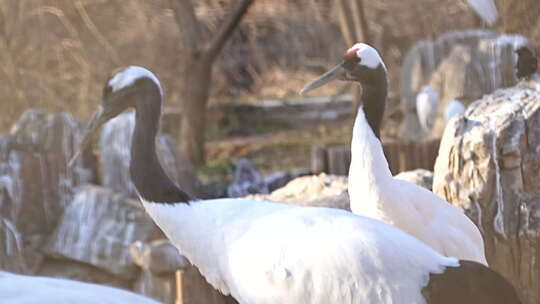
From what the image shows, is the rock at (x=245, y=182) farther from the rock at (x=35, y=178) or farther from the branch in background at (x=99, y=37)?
the branch in background at (x=99, y=37)

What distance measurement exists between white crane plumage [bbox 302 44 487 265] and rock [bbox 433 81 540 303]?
411mm

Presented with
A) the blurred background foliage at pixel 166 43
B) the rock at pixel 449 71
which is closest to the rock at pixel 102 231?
the blurred background foliage at pixel 166 43

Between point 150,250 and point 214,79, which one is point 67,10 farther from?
point 150,250

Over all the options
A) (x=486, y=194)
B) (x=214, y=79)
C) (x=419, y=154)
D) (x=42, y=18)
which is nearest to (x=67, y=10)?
(x=42, y=18)

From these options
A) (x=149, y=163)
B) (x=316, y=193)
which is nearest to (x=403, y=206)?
(x=149, y=163)

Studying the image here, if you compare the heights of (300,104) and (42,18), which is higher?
(42,18)

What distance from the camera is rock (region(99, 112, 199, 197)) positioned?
845 cm

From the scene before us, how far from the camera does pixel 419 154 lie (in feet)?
22.9

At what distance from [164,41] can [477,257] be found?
982cm

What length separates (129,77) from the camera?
4012 millimetres

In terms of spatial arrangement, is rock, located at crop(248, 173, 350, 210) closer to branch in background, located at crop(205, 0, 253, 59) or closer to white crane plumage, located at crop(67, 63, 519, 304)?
white crane plumage, located at crop(67, 63, 519, 304)

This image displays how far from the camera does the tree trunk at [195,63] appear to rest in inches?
398

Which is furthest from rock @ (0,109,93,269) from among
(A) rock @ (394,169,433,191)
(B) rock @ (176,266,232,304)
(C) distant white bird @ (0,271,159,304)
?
(C) distant white bird @ (0,271,159,304)

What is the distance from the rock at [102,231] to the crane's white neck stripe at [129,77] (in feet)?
10.7
